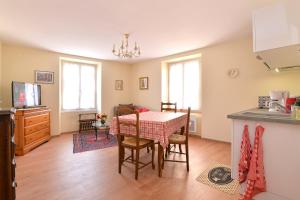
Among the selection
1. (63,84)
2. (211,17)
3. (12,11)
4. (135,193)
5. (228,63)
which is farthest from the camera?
(63,84)

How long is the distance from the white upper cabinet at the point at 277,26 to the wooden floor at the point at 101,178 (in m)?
1.73

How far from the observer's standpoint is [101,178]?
2.32 meters

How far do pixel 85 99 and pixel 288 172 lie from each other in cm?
530

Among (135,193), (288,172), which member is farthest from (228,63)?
(135,193)

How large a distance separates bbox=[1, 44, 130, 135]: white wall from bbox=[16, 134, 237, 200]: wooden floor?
1.60m

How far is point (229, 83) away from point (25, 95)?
4.65m

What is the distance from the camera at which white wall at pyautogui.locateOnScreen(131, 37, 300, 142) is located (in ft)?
11.0

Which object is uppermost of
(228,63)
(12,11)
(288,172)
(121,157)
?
(12,11)

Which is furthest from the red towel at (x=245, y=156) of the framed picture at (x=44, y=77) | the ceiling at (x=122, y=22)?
the framed picture at (x=44, y=77)

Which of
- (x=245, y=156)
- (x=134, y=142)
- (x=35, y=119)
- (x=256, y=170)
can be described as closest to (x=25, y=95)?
(x=35, y=119)

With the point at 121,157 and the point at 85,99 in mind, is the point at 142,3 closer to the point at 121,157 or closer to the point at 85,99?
the point at 121,157

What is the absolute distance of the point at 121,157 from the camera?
2525 millimetres

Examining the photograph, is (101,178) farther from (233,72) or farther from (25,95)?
(233,72)

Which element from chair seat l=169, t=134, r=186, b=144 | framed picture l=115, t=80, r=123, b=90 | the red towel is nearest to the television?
framed picture l=115, t=80, r=123, b=90
